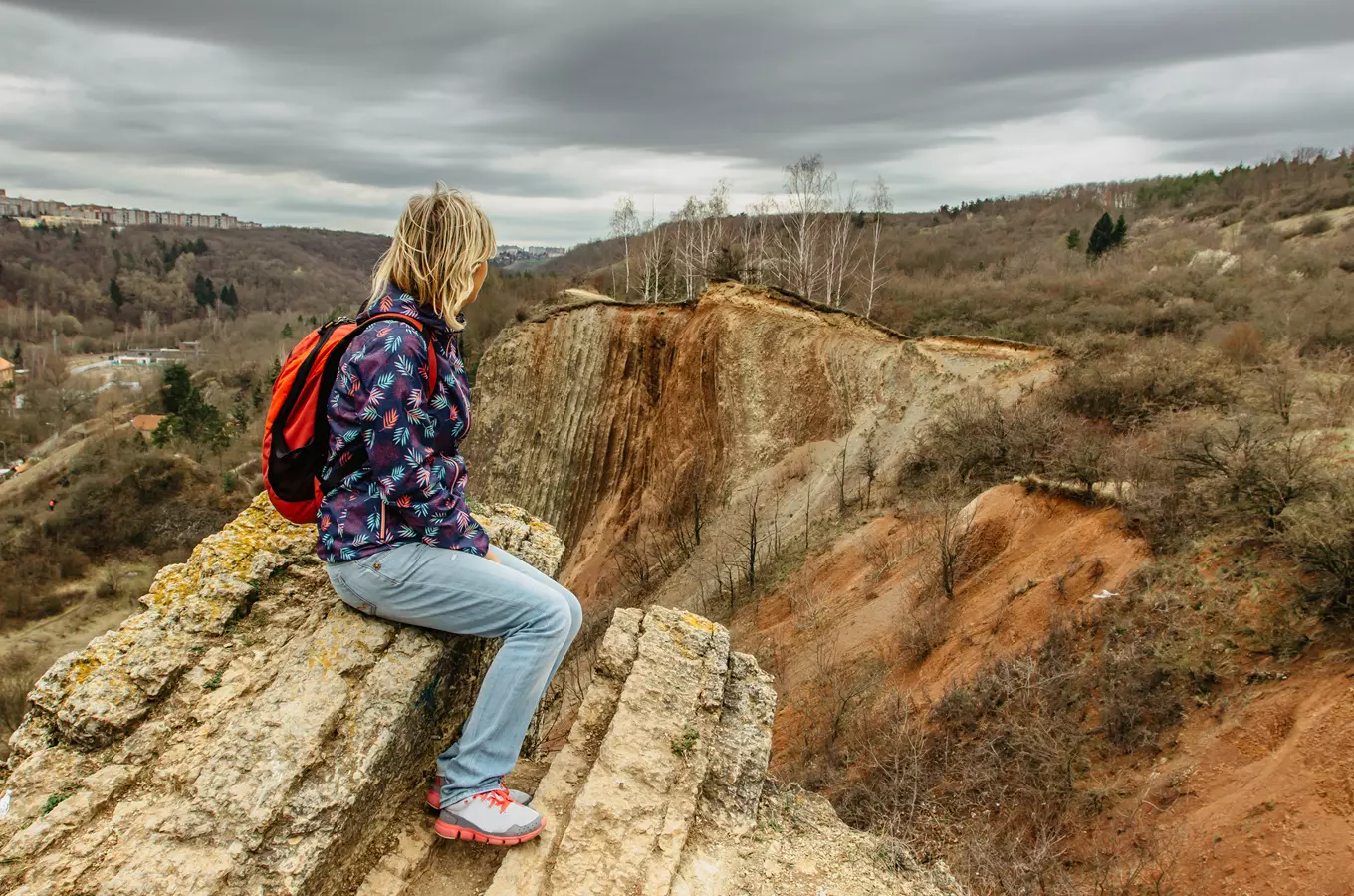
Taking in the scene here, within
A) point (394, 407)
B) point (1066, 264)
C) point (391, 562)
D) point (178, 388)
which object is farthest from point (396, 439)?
point (178, 388)

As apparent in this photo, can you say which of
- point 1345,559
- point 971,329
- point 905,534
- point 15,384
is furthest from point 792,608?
point 15,384

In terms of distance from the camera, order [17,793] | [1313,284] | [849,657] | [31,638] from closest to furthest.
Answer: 1. [17,793]
2. [849,657]
3. [1313,284]
4. [31,638]

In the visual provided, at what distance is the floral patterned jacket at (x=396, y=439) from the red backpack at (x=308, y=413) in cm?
4

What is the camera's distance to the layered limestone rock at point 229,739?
2.41m

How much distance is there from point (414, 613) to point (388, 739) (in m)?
0.47

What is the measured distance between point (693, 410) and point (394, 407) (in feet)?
50.6

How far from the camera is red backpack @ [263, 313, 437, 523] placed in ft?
8.79

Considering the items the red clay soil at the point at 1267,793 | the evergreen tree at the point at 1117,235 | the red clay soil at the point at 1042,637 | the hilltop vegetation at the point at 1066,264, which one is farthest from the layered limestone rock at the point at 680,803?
the evergreen tree at the point at 1117,235

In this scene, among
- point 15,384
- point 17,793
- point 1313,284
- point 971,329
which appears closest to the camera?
point 17,793

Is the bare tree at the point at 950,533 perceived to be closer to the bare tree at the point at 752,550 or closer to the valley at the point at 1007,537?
the valley at the point at 1007,537

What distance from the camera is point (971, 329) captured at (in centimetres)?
2628

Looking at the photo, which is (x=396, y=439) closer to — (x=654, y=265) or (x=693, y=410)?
(x=693, y=410)

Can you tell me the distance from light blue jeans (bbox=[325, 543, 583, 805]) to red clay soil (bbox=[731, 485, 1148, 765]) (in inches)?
195

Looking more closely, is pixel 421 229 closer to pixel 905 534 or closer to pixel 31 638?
pixel 905 534
